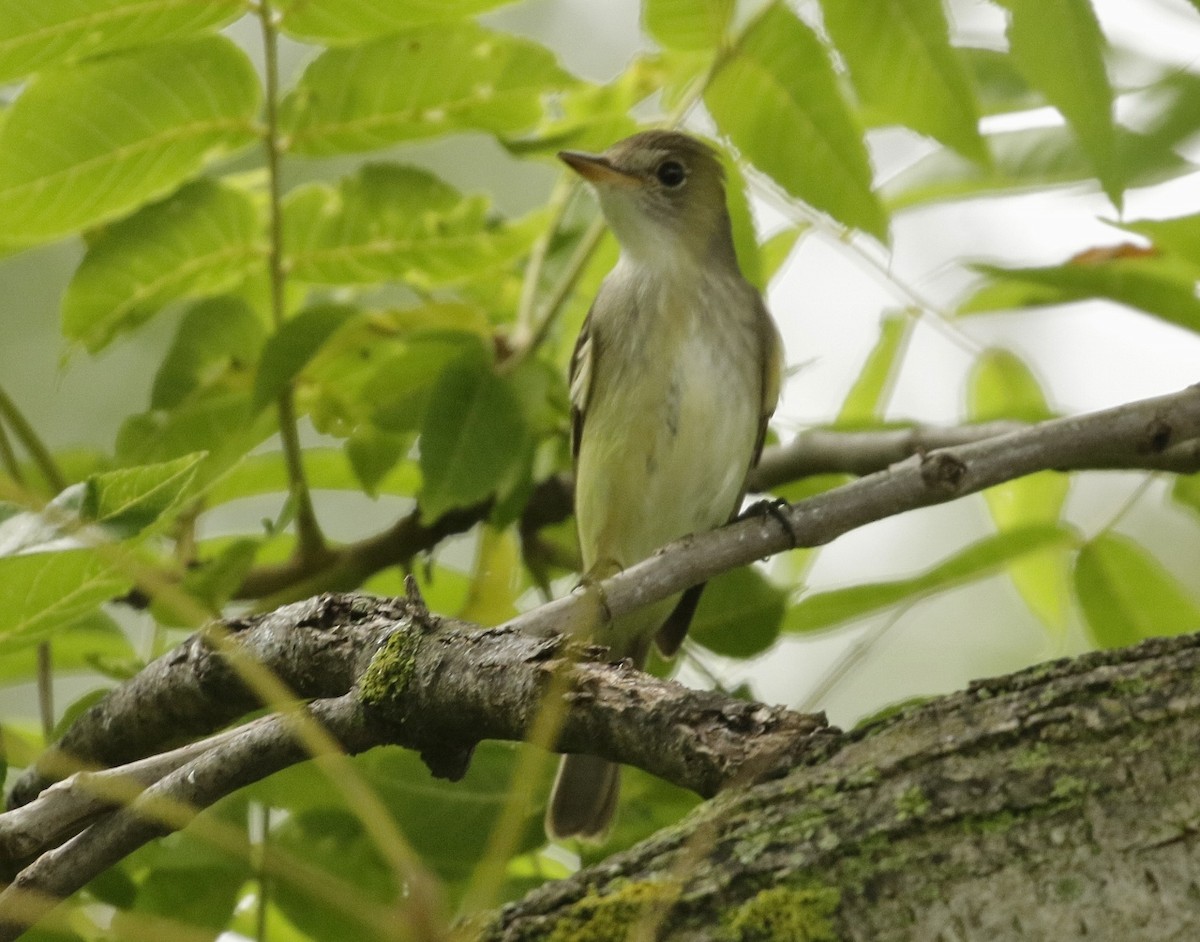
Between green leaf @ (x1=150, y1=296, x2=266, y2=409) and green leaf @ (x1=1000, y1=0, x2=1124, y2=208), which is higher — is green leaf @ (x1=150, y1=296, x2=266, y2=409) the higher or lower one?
the lower one

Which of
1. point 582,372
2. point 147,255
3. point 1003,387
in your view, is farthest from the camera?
point 582,372

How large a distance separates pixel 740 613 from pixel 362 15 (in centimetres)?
132

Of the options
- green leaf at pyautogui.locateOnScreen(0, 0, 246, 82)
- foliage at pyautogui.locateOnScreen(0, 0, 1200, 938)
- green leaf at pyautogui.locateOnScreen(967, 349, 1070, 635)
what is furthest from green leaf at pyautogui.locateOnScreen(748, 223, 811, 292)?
green leaf at pyautogui.locateOnScreen(0, 0, 246, 82)

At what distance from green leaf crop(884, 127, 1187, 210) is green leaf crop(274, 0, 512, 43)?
1.03 m

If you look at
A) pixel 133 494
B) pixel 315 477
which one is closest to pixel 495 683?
pixel 133 494

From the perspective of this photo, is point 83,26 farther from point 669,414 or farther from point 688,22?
point 669,414

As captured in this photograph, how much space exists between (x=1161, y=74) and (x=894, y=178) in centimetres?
59

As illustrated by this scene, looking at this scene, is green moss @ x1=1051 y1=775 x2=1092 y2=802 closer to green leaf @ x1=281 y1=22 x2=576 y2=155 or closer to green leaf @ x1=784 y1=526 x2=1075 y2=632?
green leaf @ x1=784 y1=526 x2=1075 y2=632

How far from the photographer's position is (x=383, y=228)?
2852 millimetres

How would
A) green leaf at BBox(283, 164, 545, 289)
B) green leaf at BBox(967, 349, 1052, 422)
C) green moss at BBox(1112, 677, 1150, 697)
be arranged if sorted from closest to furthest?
green moss at BBox(1112, 677, 1150, 697), green leaf at BBox(283, 164, 545, 289), green leaf at BBox(967, 349, 1052, 422)

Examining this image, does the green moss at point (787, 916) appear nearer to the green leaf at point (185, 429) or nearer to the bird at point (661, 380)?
the green leaf at point (185, 429)

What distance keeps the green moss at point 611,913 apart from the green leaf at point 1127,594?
1.70 m

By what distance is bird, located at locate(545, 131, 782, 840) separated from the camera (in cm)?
336

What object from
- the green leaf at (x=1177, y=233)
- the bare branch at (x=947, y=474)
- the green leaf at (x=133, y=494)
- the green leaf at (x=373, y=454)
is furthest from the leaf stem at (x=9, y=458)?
the green leaf at (x=1177, y=233)
